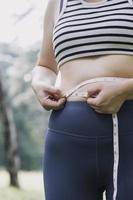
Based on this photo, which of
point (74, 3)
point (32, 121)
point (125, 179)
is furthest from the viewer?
point (32, 121)

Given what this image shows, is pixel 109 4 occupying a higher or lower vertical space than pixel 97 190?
higher

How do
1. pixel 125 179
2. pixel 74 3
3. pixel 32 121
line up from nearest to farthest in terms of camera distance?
pixel 125 179 → pixel 74 3 → pixel 32 121

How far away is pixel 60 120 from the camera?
4.72ft

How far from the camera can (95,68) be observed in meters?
1.43

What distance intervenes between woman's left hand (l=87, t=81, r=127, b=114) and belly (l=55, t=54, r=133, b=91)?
0.04 metres

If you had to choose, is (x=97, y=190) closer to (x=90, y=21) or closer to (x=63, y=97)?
(x=63, y=97)

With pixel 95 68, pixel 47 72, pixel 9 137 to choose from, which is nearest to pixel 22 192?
pixel 9 137

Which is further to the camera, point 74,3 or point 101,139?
point 74,3

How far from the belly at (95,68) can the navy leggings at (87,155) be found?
7cm

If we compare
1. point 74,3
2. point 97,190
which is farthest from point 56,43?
point 97,190

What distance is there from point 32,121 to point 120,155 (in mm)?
19853

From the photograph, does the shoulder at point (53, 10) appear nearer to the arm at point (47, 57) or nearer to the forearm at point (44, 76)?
the arm at point (47, 57)

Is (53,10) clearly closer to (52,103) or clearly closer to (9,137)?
(52,103)

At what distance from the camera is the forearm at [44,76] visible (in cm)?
159
